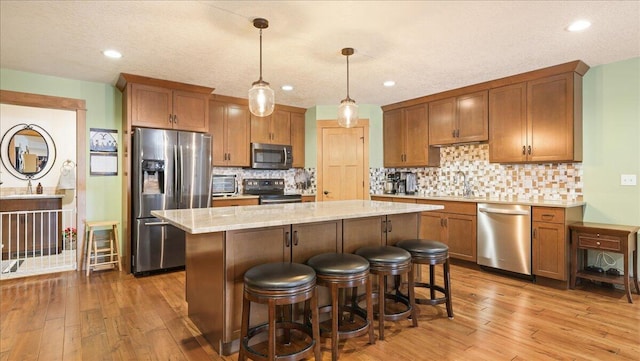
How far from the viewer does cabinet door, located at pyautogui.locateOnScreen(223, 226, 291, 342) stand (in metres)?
2.12

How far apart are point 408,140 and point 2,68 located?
206 inches

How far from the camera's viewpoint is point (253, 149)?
5316 mm

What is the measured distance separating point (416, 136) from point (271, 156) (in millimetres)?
2333

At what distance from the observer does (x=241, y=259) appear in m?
2.17

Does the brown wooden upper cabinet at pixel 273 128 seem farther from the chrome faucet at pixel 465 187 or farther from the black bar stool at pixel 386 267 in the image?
the black bar stool at pixel 386 267

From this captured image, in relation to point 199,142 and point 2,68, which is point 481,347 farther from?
point 2,68

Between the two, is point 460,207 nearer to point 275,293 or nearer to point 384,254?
point 384,254

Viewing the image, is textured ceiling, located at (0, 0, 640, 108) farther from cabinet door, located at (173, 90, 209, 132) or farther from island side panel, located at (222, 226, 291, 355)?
island side panel, located at (222, 226, 291, 355)

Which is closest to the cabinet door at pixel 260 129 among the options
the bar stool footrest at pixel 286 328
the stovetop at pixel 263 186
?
the stovetop at pixel 263 186

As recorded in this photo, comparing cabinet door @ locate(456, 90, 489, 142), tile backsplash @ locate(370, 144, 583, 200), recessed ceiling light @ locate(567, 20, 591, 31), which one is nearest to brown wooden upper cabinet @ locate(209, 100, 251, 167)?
tile backsplash @ locate(370, 144, 583, 200)

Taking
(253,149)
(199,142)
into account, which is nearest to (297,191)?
(253,149)

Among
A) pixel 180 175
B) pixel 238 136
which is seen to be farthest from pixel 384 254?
pixel 238 136

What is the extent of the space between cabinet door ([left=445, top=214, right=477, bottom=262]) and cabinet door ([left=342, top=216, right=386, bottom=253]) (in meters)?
1.81

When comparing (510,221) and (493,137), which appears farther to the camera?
(493,137)
